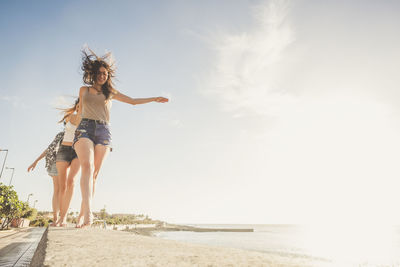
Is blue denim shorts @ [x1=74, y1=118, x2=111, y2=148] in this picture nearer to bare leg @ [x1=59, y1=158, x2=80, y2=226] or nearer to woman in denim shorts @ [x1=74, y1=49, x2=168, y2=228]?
woman in denim shorts @ [x1=74, y1=49, x2=168, y2=228]

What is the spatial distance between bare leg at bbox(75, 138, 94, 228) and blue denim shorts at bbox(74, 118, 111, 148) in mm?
101

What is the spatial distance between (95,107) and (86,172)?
3.42ft

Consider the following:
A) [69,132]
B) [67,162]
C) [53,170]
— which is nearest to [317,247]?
[53,170]

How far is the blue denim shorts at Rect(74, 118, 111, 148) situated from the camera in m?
3.15

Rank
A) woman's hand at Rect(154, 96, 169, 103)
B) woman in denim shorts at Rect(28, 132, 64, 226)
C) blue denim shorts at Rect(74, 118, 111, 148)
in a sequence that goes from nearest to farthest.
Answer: blue denim shorts at Rect(74, 118, 111, 148) → woman's hand at Rect(154, 96, 169, 103) → woman in denim shorts at Rect(28, 132, 64, 226)

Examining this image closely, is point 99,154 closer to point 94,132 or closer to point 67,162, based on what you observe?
point 94,132

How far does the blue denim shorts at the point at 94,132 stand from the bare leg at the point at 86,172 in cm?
10

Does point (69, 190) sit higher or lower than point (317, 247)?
higher

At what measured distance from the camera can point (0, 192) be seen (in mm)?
14828

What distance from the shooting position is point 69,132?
4477mm

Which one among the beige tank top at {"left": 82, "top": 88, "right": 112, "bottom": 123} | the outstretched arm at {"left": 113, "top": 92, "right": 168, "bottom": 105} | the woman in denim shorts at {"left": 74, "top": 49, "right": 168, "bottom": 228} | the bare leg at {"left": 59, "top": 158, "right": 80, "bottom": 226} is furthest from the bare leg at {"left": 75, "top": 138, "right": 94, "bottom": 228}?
the bare leg at {"left": 59, "top": 158, "right": 80, "bottom": 226}

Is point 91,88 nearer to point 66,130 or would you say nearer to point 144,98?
point 144,98

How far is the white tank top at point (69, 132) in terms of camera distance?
4359 mm

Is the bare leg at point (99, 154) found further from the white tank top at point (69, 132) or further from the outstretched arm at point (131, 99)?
the white tank top at point (69, 132)
